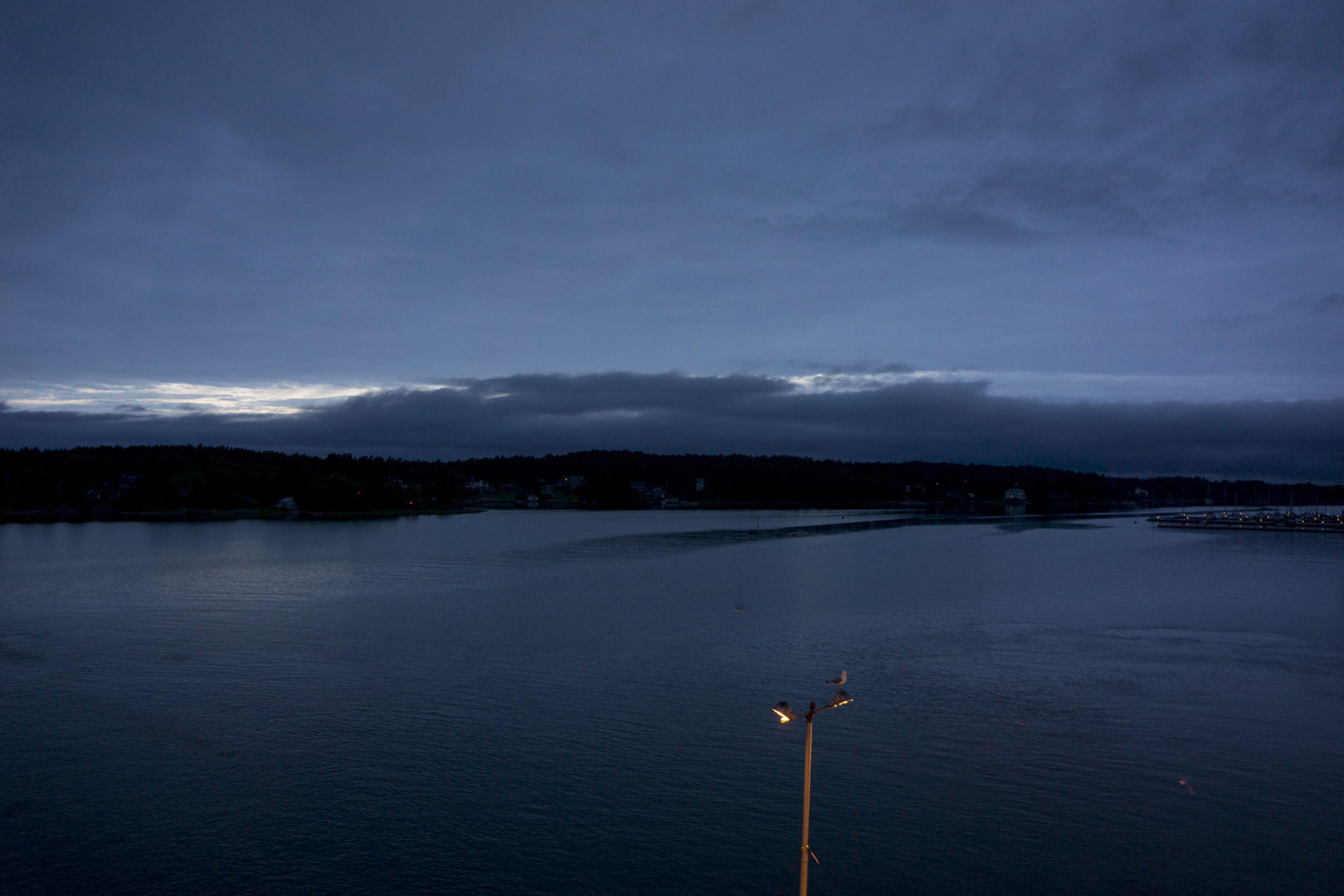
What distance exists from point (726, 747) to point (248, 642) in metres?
17.6

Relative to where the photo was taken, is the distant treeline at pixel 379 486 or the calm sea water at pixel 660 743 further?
the distant treeline at pixel 379 486

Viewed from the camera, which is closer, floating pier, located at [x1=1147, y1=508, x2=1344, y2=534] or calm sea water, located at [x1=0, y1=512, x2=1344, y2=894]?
calm sea water, located at [x1=0, y1=512, x2=1344, y2=894]

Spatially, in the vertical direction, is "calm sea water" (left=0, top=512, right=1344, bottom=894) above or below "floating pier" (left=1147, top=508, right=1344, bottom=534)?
below

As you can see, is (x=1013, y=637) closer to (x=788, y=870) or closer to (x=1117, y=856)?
(x=1117, y=856)

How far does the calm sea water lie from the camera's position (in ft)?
40.0

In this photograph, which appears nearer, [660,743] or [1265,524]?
[660,743]

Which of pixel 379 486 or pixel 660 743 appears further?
pixel 379 486

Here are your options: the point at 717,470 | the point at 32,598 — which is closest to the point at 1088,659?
the point at 32,598

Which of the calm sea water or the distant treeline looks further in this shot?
the distant treeline

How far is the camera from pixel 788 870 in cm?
1205

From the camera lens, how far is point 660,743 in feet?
55.3

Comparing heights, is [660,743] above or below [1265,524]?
below

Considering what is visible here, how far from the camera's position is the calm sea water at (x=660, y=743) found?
12188 millimetres

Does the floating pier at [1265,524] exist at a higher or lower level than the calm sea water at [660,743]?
higher
